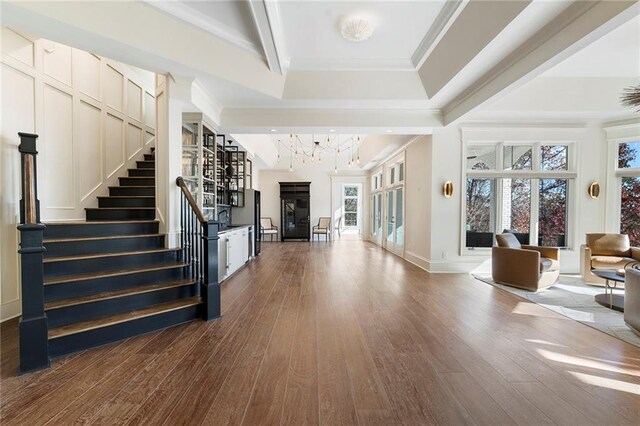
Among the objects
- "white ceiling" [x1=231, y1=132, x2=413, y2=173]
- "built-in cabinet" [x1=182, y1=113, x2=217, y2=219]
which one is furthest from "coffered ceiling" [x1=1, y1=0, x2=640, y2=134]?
"white ceiling" [x1=231, y1=132, x2=413, y2=173]

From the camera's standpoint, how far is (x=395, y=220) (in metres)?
7.80

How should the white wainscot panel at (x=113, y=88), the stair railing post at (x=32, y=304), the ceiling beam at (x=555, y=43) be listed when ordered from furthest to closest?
1. the white wainscot panel at (x=113, y=88)
2. the ceiling beam at (x=555, y=43)
3. the stair railing post at (x=32, y=304)

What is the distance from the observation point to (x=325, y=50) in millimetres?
3438

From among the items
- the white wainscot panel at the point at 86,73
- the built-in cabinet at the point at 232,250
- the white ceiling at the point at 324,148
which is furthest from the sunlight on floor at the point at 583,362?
the white wainscot panel at the point at 86,73

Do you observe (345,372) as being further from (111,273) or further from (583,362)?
(111,273)

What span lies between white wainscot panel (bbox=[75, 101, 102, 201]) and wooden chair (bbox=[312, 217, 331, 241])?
7.47 meters

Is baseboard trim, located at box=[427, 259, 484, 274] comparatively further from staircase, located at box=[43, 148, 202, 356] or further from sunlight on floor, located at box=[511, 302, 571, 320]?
staircase, located at box=[43, 148, 202, 356]

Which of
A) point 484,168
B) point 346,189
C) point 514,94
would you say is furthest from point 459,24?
point 346,189

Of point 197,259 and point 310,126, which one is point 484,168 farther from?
point 197,259

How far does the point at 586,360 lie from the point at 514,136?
4.38 m

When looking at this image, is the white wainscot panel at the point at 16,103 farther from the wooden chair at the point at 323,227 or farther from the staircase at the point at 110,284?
the wooden chair at the point at 323,227

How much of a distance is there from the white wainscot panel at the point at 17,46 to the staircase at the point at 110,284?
6.12ft

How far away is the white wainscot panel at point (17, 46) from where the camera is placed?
2760mm

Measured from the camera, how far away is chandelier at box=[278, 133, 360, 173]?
9.27 meters
